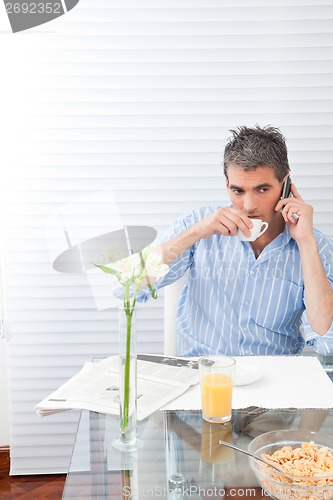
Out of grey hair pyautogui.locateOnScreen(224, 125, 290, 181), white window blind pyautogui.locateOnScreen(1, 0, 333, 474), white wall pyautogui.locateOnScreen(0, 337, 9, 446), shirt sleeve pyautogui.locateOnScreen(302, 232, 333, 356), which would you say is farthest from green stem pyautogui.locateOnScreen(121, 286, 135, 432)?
white wall pyautogui.locateOnScreen(0, 337, 9, 446)

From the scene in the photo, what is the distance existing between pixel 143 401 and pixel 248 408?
218 millimetres

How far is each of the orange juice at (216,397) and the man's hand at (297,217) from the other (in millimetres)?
744

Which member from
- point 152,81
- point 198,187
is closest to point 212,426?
point 198,187

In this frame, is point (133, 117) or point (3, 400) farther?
point (3, 400)

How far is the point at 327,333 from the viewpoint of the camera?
1.88 meters

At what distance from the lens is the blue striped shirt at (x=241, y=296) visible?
1.98m

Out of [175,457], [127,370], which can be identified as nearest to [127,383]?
[127,370]

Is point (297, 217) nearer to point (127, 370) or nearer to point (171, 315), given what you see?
point (171, 315)

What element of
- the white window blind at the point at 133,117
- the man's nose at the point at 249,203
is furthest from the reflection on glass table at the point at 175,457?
the white window blind at the point at 133,117

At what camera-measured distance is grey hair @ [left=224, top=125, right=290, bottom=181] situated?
1943 mm

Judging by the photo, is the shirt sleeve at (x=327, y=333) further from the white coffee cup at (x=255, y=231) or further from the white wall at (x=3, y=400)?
the white wall at (x=3, y=400)

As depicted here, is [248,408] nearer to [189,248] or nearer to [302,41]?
[189,248]

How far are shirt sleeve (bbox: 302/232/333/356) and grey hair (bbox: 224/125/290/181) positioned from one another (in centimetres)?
25

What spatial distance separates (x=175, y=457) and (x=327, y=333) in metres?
0.83
